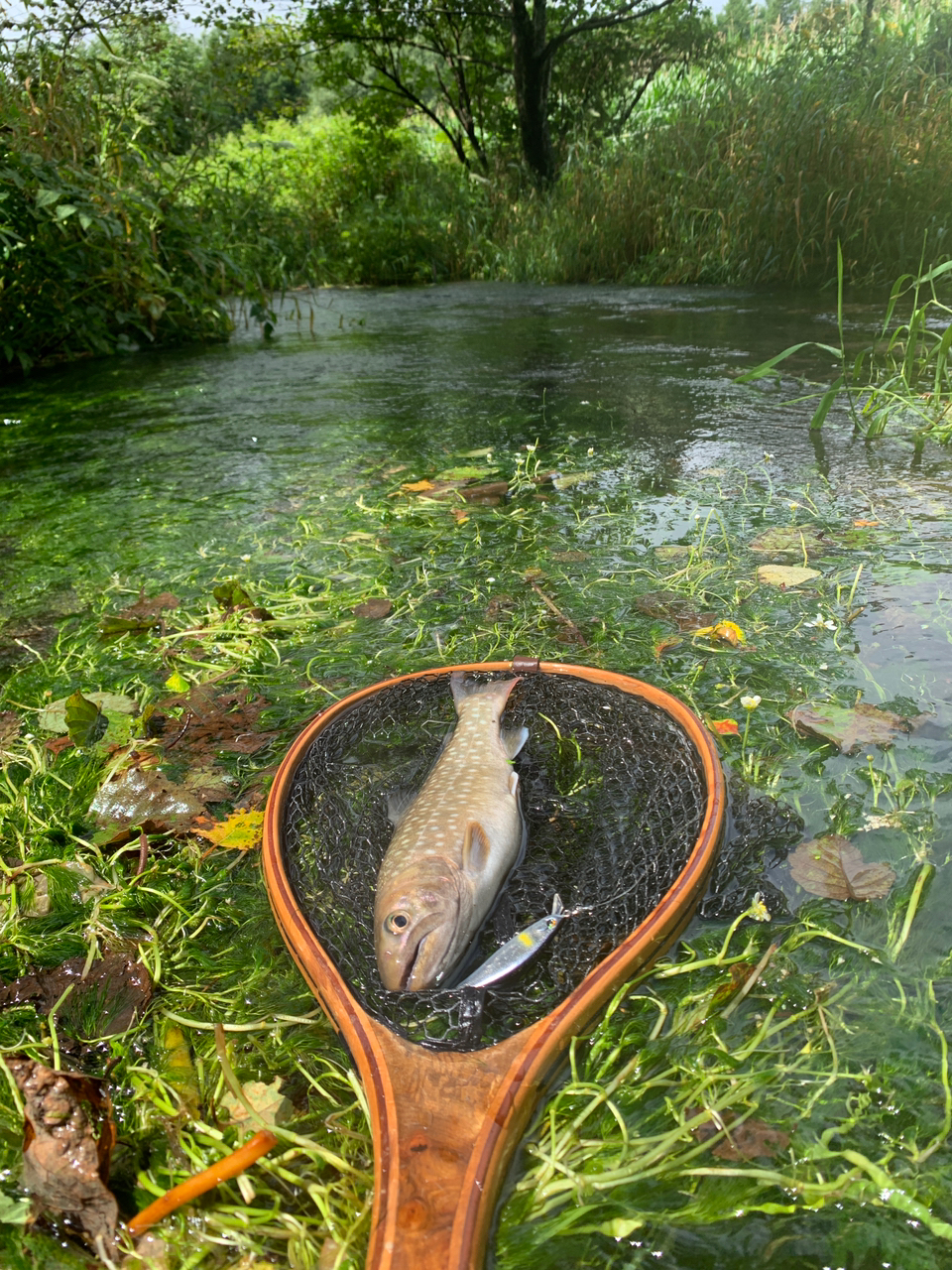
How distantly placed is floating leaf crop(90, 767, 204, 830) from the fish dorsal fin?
0.83m

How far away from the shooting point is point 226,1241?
133 cm

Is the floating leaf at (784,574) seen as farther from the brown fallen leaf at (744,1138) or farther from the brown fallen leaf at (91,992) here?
the brown fallen leaf at (91,992)

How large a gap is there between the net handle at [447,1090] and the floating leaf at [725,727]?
24.3 inches

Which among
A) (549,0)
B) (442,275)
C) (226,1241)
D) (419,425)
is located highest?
(549,0)

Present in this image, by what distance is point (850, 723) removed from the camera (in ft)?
8.04

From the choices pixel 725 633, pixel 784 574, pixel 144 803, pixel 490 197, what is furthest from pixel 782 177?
pixel 144 803

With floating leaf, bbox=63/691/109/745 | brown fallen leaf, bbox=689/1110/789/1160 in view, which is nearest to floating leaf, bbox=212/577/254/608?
floating leaf, bbox=63/691/109/745

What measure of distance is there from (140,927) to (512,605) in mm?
1826

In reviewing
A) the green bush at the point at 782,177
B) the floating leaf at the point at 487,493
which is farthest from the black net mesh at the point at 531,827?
the green bush at the point at 782,177

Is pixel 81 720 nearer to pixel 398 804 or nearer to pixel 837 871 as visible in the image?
pixel 398 804

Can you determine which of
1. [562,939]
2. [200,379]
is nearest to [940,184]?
[200,379]

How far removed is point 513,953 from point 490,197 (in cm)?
1568

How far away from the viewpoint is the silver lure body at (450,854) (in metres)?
1.70

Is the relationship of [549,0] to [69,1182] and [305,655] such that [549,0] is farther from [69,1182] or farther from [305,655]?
[69,1182]
